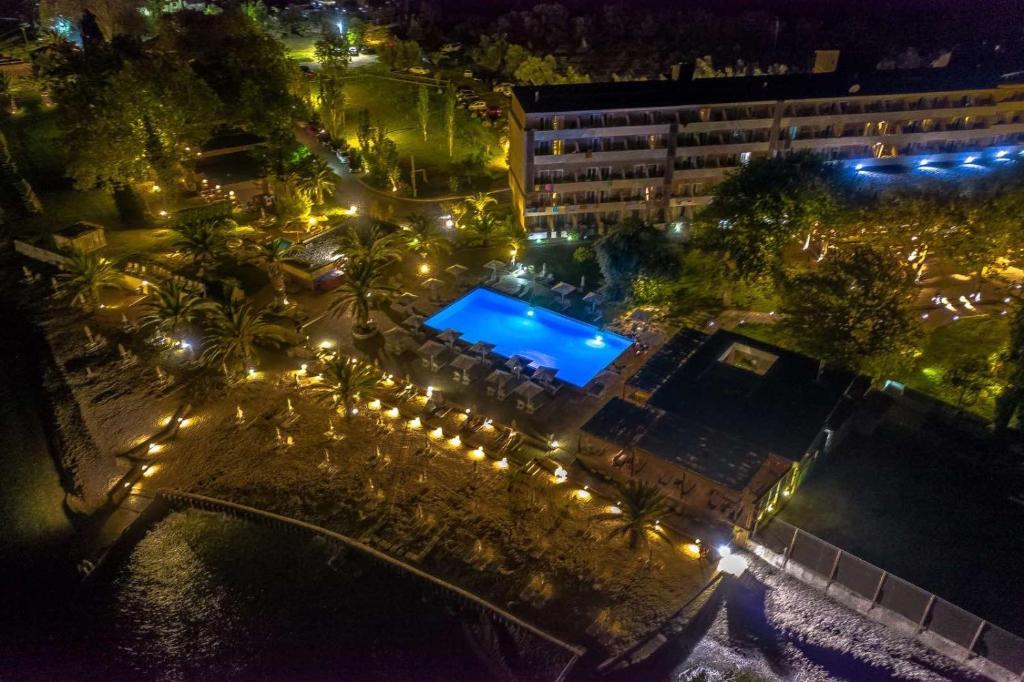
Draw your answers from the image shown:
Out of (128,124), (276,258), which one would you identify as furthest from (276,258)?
(128,124)

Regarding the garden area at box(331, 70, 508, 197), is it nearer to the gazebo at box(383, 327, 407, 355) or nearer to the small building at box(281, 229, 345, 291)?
the small building at box(281, 229, 345, 291)

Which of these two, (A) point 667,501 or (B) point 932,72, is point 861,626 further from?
(B) point 932,72

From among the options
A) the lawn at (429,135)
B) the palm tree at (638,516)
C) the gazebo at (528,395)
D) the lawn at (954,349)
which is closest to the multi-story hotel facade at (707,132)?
the lawn at (429,135)

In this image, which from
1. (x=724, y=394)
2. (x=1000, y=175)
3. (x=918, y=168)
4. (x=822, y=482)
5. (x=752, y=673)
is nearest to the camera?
(x=752, y=673)

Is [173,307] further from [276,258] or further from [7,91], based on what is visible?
[7,91]

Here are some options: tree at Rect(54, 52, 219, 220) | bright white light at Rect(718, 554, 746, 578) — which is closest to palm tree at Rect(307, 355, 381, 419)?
bright white light at Rect(718, 554, 746, 578)

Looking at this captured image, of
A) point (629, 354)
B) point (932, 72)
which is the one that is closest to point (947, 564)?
point (629, 354)
